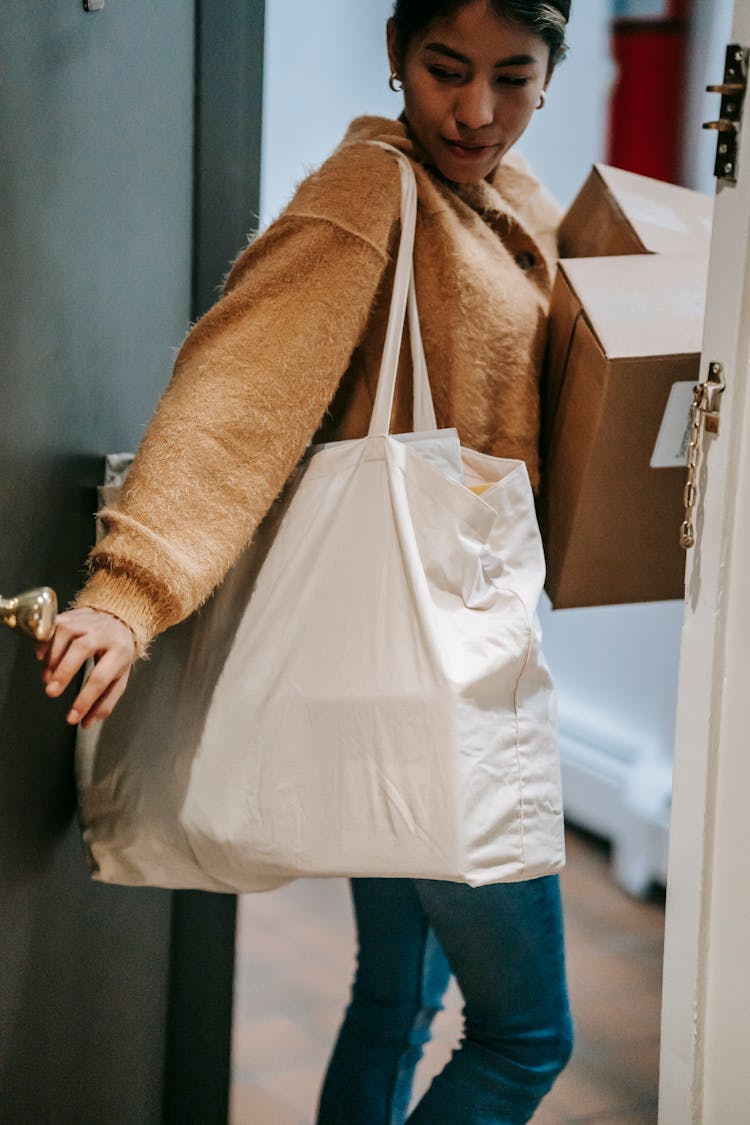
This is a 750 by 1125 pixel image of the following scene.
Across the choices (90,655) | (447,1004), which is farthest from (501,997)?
(447,1004)

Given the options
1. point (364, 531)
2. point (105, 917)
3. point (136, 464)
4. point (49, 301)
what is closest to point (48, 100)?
point (49, 301)

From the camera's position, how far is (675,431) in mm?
1069

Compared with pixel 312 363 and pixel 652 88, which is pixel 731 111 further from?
pixel 652 88

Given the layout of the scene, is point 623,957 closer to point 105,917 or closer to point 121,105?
point 105,917

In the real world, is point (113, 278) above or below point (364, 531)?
above

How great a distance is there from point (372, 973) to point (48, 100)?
34.5 inches

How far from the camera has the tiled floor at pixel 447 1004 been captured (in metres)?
1.70

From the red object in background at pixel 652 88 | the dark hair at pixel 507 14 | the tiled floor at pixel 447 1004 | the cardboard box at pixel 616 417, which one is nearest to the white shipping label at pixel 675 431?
the cardboard box at pixel 616 417

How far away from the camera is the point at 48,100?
2.94ft

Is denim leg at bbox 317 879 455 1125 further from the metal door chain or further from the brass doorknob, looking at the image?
the brass doorknob

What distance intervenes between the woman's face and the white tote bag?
2.9 inches

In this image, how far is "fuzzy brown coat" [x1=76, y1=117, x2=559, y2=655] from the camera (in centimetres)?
88

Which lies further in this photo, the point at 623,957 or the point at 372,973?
the point at 623,957

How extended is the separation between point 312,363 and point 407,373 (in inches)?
4.5
